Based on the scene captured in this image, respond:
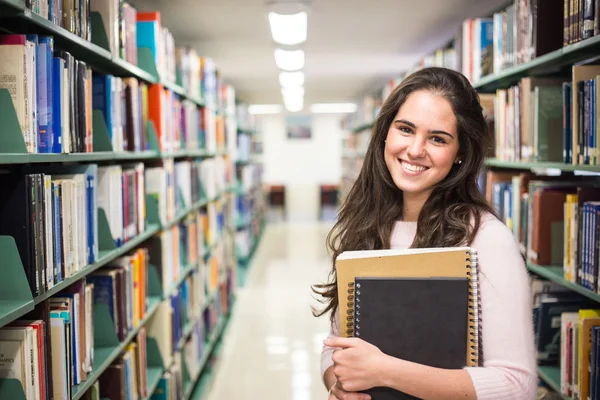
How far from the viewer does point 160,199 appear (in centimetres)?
313

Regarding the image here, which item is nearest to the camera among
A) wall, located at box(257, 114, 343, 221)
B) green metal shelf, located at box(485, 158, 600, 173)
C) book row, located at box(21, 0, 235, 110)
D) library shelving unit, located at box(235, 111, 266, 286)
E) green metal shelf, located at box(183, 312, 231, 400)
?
book row, located at box(21, 0, 235, 110)

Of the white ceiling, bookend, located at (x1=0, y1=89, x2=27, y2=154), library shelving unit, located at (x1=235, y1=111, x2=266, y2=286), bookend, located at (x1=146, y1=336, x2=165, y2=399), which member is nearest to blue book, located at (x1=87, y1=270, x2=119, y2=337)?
bookend, located at (x1=146, y1=336, x2=165, y2=399)

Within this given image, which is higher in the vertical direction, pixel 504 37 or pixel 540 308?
pixel 504 37

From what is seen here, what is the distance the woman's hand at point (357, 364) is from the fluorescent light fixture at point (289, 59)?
4022mm

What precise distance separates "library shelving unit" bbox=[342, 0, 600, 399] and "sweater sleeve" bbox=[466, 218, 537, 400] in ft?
2.48

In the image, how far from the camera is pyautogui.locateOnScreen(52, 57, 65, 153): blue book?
1.70 m

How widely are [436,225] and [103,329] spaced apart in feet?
4.58

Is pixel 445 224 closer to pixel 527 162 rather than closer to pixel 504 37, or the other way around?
pixel 527 162

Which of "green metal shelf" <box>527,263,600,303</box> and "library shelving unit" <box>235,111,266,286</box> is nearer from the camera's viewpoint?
"green metal shelf" <box>527,263,600,303</box>

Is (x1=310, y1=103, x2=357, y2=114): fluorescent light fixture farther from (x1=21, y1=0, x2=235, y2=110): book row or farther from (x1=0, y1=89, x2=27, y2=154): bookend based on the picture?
(x1=0, y1=89, x2=27, y2=154): bookend

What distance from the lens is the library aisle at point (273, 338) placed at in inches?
165

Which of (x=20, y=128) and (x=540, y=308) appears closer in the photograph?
(x=20, y=128)

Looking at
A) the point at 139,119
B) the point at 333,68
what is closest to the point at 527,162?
the point at 139,119

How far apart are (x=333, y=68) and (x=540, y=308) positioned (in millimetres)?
5050
